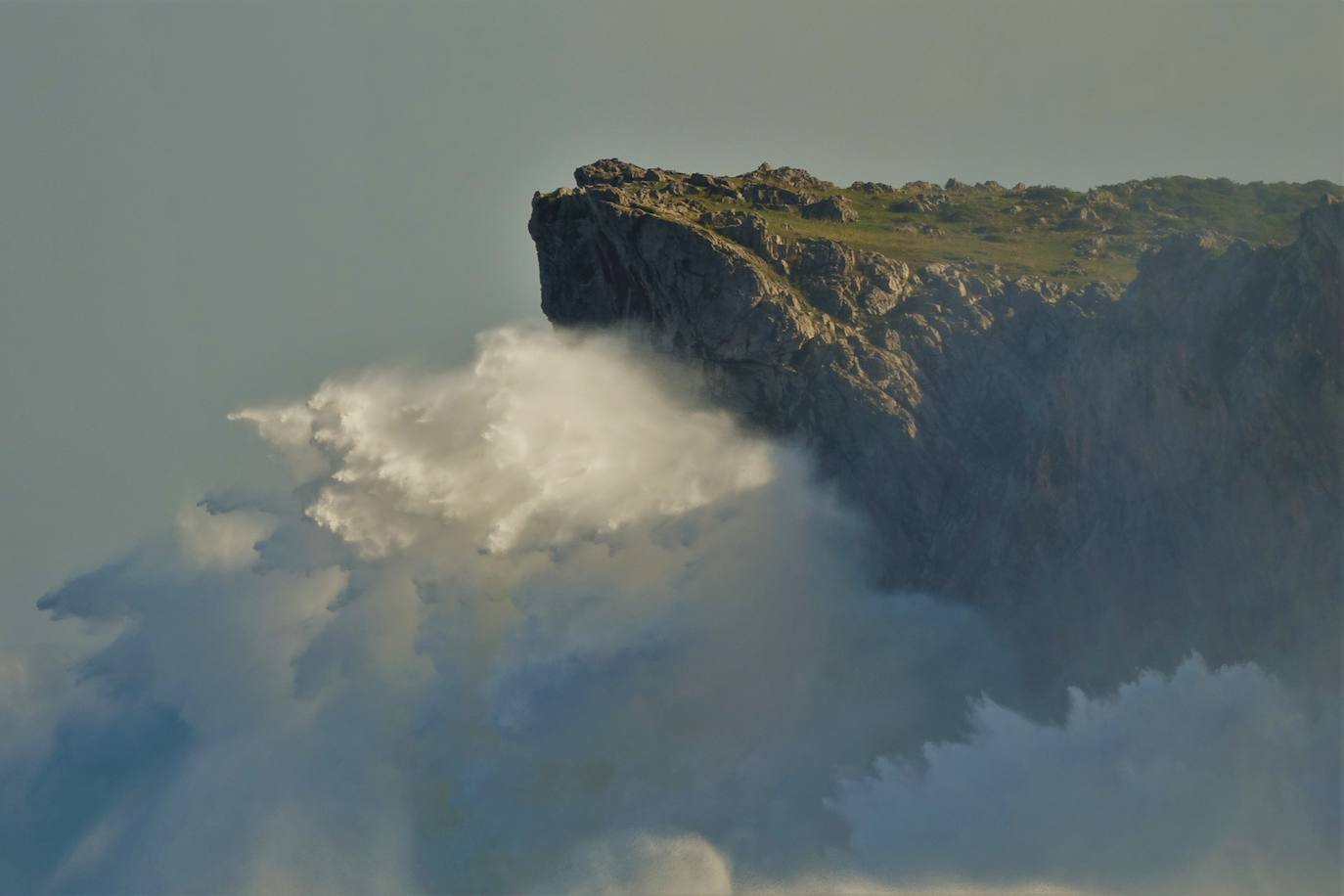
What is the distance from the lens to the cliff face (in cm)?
9438

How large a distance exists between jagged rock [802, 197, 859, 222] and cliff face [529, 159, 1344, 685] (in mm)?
11270

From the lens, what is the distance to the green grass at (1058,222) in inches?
4796

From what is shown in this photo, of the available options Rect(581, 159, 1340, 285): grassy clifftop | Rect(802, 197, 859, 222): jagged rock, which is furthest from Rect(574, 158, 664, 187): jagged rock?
Rect(802, 197, 859, 222): jagged rock

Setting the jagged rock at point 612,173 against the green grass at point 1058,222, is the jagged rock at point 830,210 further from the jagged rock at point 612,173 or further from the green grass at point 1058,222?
the jagged rock at point 612,173

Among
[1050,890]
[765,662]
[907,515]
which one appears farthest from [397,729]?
[1050,890]

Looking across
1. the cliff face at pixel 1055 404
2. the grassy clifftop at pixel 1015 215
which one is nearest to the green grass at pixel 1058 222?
the grassy clifftop at pixel 1015 215

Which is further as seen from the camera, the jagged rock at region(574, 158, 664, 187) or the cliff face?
the jagged rock at region(574, 158, 664, 187)

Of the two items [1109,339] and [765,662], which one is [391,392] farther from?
[1109,339]

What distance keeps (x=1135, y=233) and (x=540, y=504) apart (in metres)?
50.7

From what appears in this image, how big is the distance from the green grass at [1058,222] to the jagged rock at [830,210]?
38.4 inches

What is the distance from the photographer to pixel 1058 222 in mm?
135500

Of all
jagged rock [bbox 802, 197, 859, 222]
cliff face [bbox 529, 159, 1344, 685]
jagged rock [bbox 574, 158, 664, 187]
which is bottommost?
cliff face [bbox 529, 159, 1344, 685]

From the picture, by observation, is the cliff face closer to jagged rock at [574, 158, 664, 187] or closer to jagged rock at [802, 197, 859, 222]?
jagged rock at [574, 158, 664, 187]

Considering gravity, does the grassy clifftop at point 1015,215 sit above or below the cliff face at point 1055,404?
above
